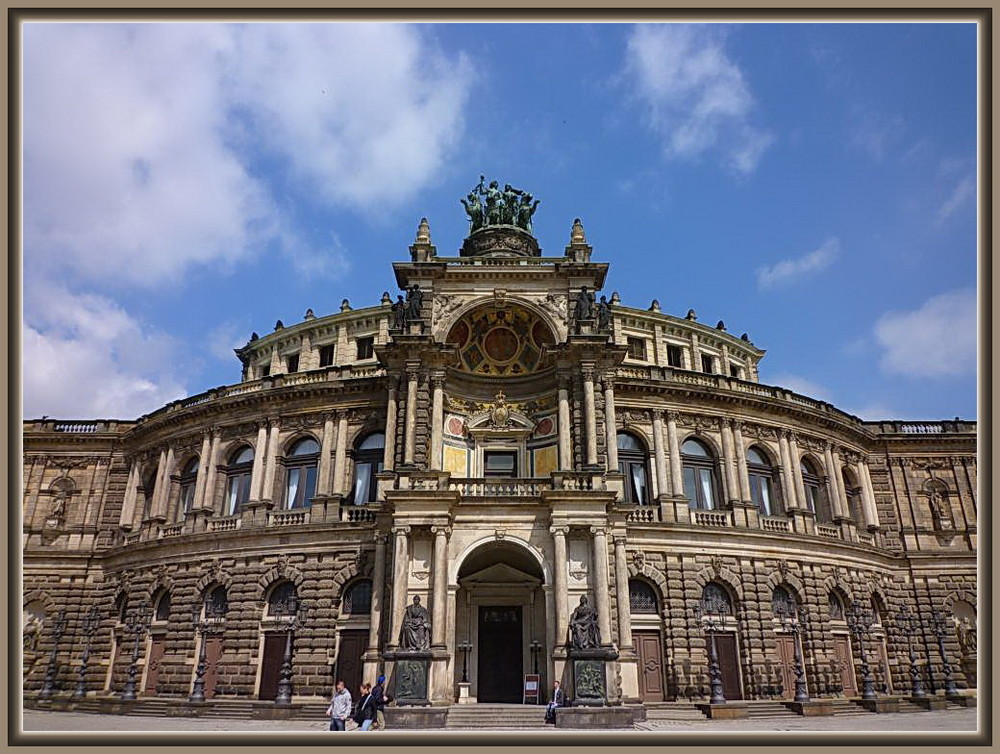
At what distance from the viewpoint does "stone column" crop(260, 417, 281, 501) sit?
111 feet

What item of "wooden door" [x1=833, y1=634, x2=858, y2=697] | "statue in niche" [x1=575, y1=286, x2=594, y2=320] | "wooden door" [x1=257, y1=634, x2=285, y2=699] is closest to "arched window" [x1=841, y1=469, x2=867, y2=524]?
"wooden door" [x1=833, y1=634, x2=858, y2=697]

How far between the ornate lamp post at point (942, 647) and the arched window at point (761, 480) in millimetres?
9744

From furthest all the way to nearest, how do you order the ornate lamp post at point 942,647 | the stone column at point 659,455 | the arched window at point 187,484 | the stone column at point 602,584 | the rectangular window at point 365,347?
the rectangular window at point 365,347 → the arched window at point 187,484 → the ornate lamp post at point 942,647 → the stone column at point 659,455 → the stone column at point 602,584

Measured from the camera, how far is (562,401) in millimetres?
30156

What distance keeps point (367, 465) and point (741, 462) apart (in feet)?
57.4

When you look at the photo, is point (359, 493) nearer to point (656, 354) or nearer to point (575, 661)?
point (575, 661)

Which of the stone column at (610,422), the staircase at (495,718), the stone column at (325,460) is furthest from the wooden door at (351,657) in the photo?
the stone column at (610,422)

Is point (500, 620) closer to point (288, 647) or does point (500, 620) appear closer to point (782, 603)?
point (288, 647)

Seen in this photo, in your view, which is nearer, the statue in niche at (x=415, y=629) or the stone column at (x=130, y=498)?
the statue in niche at (x=415, y=629)

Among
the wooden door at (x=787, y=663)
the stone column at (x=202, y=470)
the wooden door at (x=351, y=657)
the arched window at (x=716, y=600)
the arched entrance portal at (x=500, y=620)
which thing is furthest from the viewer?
the stone column at (x=202, y=470)

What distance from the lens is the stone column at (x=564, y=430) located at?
29.0 meters

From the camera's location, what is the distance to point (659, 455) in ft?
109

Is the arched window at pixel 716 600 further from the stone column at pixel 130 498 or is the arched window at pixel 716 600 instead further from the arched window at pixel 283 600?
the stone column at pixel 130 498

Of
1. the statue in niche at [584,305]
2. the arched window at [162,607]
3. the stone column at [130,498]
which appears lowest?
the arched window at [162,607]
